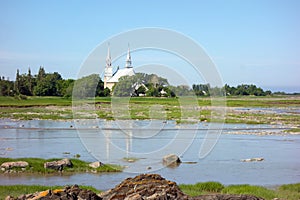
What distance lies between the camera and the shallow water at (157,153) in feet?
73.3

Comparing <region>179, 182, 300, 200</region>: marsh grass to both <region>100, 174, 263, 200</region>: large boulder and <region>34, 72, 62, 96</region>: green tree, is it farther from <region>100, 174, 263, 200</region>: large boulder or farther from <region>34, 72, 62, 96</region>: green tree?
<region>34, 72, 62, 96</region>: green tree

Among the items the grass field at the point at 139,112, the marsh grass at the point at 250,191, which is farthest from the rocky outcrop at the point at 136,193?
the grass field at the point at 139,112

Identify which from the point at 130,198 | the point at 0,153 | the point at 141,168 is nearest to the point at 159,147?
the point at 141,168

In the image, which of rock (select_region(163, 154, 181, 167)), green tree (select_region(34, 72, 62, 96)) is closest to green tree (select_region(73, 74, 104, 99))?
rock (select_region(163, 154, 181, 167))

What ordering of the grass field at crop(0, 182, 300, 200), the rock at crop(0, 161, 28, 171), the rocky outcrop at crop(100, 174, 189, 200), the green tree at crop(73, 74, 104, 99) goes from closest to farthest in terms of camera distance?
the rocky outcrop at crop(100, 174, 189, 200) < the grass field at crop(0, 182, 300, 200) < the green tree at crop(73, 74, 104, 99) < the rock at crop(0, 161, 28, 171)

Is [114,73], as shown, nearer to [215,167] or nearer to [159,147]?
[159,147]

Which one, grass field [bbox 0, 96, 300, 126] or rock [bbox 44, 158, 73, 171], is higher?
grass field [bbox 0, 96, 300, 126]

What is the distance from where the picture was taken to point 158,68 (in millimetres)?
16188

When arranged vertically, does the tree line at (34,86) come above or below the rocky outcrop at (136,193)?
above

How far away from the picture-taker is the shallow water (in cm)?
2234

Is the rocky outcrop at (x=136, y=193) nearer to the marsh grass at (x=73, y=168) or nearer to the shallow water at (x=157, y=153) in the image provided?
the shallow water at (x=157, y=153)

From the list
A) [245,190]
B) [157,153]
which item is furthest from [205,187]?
[157,153]

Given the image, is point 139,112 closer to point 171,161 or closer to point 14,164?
point 171,161

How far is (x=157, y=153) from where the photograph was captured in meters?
31.4
